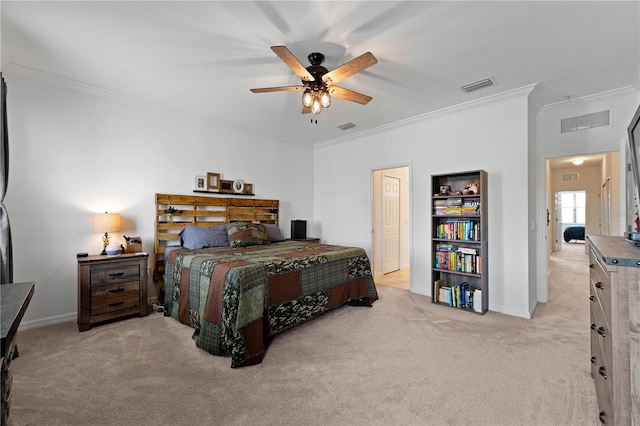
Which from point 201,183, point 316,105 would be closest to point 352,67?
point 316,105

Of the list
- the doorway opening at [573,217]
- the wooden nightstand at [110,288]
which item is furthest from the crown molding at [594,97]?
the doorway opening at [573,217]

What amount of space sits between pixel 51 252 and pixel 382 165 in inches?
179

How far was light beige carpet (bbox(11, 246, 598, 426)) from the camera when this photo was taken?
1.71 metres

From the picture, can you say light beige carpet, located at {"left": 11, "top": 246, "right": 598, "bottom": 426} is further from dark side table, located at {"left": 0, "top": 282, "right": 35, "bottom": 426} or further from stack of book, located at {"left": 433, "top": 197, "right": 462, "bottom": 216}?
stack of book, located at {"left": 433, "top": 197, "right": 462, "bottom": 216}

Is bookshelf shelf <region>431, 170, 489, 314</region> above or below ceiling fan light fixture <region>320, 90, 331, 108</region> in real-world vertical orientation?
below

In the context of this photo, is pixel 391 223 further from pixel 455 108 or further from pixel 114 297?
pixel 114 297

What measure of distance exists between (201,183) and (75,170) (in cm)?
145

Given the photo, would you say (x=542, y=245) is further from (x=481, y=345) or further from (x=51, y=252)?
(x=51, y=252)

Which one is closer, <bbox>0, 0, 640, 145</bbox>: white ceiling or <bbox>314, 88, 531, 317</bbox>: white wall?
<bbox>0, 0, 640, 145</bbox>: white ceiling

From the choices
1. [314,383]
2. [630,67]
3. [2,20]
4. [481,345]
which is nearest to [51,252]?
[2,20]

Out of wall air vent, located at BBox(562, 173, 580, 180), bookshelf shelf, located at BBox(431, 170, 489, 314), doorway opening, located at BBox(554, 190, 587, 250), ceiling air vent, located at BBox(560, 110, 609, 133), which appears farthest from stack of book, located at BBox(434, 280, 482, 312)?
doorway opening, located at BBox(554, 190, 587, 250)

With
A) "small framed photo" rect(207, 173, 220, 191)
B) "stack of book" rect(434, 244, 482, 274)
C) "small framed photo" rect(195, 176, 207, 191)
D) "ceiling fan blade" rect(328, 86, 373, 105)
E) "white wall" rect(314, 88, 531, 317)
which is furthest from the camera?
"small framed photo" rect(207, 173, 220, 191)

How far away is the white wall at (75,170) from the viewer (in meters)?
2.95

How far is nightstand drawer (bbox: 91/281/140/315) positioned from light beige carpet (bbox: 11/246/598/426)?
0.65 feet
